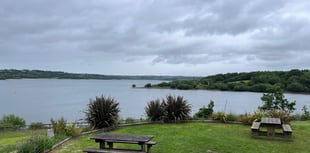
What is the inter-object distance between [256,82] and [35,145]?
140ft

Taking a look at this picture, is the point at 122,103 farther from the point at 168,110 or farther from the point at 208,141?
the point at 208,141

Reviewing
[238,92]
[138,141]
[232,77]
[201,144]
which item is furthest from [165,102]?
[232,77]

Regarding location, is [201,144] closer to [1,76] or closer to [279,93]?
[279,93]

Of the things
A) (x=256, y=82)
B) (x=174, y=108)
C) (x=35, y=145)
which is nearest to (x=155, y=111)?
(x=174, y=108)

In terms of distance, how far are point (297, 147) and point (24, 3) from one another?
14174 millimetres

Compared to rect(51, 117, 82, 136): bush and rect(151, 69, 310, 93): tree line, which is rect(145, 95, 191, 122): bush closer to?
rect(51, 117, 82, 136): bush

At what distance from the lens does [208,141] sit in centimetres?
674

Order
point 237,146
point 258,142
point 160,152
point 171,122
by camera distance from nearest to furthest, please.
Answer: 1. point 160,152
2. point 237,146
3. point 258,142
4. point 171,122

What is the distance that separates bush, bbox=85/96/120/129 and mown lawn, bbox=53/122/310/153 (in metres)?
0.53

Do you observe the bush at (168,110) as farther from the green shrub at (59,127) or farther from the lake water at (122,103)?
the green shrub at (59,127)

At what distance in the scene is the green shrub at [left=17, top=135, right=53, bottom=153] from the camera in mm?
5099

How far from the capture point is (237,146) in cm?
625

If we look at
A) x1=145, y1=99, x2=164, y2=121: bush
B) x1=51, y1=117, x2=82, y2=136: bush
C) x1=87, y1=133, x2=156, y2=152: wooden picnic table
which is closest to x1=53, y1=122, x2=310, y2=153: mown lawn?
x1=51, y1=117, x2=82, y2=136: bush

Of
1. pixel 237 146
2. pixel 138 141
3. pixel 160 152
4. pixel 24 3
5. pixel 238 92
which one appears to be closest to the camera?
pixel 138 141
